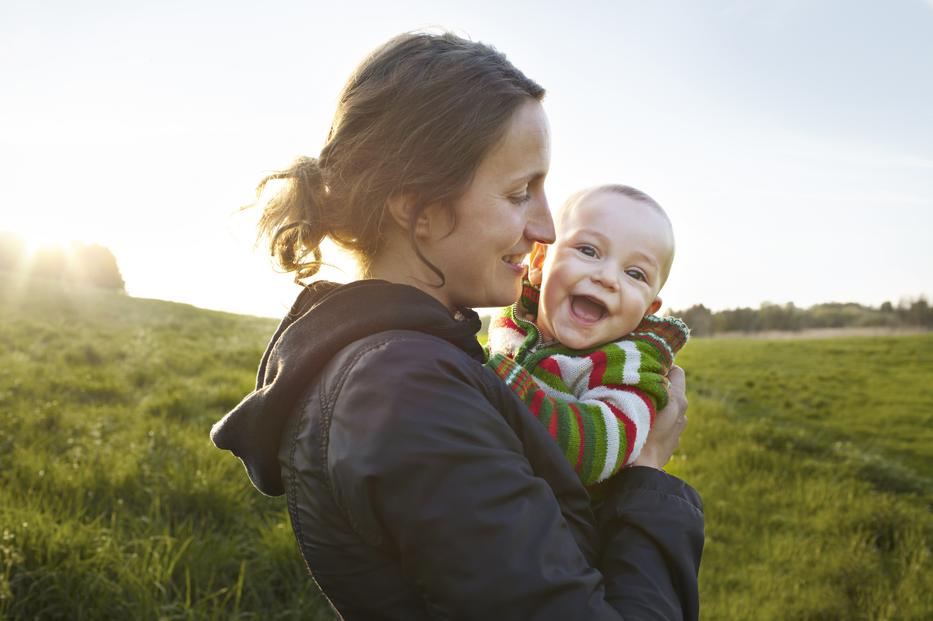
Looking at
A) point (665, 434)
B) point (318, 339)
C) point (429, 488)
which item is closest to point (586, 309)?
point (665, 434)

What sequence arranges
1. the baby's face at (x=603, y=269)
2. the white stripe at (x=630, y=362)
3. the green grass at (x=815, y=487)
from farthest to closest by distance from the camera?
the green grass at (x=815, y=487) → the baby's face at (x=603, y=269) → the white stripe at (x=630, y=362)

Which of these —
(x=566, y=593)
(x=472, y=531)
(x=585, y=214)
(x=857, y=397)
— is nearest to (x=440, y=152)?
(x=585, y=214)

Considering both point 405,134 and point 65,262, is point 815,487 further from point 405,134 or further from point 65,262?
point 65,262

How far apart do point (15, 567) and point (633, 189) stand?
3.33m

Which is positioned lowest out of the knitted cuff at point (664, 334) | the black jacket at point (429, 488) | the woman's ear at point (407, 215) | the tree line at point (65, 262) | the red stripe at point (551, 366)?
the tree line at point (65, 262)

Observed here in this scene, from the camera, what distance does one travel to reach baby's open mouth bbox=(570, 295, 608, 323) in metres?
2.07

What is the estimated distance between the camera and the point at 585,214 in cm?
212

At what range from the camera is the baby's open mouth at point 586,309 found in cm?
207

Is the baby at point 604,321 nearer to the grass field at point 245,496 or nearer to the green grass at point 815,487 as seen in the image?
the grass field at point 245,496

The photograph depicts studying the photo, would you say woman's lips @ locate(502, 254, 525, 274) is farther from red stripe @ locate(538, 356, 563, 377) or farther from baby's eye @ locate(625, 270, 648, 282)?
baby's eye @ locate(625, 270, 648, 282)

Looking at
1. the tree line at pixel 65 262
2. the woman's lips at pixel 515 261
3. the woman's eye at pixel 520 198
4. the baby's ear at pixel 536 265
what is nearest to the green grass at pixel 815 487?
the baby's ear at pixel 536 265

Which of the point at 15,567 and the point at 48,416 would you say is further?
the point at 48,416

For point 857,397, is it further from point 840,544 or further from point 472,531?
point 472,531

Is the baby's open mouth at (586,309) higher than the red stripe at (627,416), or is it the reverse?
the baby's open mouth at (586,309)
